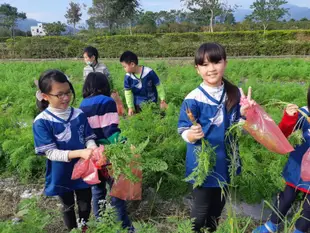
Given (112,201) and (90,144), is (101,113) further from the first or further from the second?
(112,201)

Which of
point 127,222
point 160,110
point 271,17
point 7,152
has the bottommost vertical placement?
point 127,222

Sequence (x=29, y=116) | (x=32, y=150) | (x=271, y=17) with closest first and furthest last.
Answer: (x=32, y=150), (x=29, y=116), (x=271, y=17)

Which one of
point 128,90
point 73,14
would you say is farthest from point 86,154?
point 73,14

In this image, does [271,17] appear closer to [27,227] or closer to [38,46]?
[38,46]

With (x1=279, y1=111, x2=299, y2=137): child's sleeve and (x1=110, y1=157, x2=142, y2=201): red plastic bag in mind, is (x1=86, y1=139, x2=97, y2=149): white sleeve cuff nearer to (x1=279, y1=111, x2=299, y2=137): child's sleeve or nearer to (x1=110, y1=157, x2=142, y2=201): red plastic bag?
(x1=110, y1=157, x2=142, y2=201): red plastic bag

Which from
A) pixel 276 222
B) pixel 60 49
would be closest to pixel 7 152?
pixel 276 222

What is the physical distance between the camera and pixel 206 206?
2275 millimetres

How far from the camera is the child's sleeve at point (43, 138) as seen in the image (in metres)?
2.20

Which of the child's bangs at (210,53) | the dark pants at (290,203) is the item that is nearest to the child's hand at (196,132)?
the child's bangs at (210,53)

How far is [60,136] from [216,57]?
1.17 m

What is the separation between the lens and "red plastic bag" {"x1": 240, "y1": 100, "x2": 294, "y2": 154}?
79.4 inches

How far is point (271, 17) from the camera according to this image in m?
32.4

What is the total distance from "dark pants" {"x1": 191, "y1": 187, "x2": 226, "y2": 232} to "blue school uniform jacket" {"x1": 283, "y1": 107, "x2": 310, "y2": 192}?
0.53m

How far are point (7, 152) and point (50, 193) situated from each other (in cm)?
171
